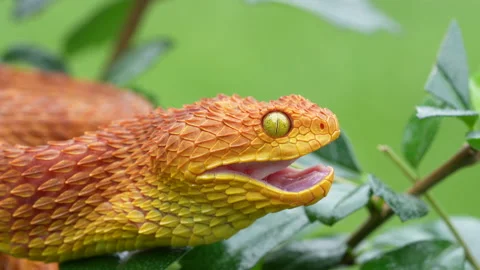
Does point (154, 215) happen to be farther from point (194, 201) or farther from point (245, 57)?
point (245, 57)

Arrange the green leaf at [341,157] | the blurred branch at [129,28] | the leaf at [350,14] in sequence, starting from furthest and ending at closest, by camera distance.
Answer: the blurred branch at [129,28], the leaf at [350,14], the green leaf at [341,157]

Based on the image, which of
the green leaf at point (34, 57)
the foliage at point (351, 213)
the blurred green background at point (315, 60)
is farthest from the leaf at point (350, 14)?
the blurred green background at point (315, 60)

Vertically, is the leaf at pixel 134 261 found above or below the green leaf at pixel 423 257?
above

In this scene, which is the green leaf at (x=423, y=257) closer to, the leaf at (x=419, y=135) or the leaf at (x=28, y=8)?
the leaf at (x=419, y=135)

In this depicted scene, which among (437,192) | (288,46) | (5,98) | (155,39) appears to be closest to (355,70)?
(288,46)

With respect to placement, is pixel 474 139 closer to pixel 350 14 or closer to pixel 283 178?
pixel 283 178

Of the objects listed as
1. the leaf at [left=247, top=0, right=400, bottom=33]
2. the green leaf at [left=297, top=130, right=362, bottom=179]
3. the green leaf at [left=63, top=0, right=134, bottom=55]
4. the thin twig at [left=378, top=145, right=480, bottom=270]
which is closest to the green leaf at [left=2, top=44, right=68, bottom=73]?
the green leaf at [left=63, top=0, right=134, bottom=55]
